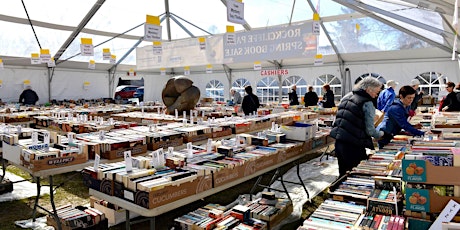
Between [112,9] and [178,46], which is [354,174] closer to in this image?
[178,46]

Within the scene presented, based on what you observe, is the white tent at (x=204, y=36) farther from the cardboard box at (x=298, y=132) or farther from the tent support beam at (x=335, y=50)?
the cardboard box at (x=298, y=132)

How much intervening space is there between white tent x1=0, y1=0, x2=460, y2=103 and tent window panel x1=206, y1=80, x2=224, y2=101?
3337mm

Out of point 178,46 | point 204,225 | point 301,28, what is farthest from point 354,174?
point 178,46

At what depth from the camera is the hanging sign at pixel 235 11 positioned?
22.1ft

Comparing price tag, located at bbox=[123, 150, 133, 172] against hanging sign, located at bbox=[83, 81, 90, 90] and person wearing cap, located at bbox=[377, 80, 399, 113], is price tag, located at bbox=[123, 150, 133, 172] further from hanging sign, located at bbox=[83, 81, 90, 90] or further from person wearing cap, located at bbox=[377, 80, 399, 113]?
hanging sign, located at bbox=[83, 81, 90, 90]

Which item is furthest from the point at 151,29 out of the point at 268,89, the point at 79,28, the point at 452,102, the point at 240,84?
the point at 240,84

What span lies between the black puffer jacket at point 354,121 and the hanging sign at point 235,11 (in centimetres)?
376

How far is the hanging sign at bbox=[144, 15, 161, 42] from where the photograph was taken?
9.03 metres

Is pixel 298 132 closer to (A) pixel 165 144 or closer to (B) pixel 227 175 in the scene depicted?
(B) pixel 227 175

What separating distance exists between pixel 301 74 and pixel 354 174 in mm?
13958

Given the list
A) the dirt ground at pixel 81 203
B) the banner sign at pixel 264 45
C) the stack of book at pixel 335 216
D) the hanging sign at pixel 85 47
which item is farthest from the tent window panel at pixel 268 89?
the stack of book at pixel 335 216

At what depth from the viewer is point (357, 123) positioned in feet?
11.8

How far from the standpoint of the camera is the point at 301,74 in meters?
16.5

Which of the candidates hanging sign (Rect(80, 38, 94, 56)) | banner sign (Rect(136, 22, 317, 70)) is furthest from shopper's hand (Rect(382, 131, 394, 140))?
hanging sign (Rect(80, 38, 94, 56))
